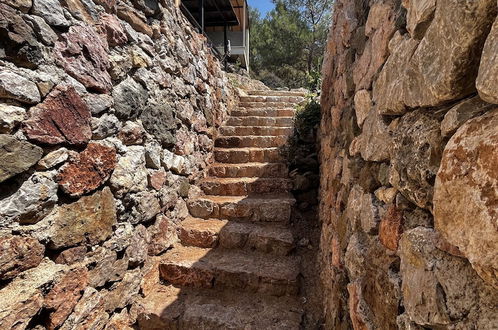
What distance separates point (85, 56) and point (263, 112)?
327 cm

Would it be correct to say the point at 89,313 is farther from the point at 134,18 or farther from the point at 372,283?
the point at 134,18

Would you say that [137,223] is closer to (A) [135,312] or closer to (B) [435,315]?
(A) [135,312]

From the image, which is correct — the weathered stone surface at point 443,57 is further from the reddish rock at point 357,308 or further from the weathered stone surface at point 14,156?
the weathered stone surface at point 14,156

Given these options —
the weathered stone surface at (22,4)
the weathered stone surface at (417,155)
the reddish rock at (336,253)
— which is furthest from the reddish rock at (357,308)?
the weathered stone surface at (22,4)

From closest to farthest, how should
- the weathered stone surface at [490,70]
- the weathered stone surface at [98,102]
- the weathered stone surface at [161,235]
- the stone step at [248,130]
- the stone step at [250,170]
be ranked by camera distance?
the weathered stone surface at [490,70], the weathered stone surface at [98,102], the weathered stone surface at [161,235], the stone step at [250,170], the stone step at [248,130]

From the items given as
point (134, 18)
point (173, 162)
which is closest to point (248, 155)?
point (173, 162)

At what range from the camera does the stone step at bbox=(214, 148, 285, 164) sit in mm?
3539

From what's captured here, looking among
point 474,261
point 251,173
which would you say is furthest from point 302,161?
point 474,261

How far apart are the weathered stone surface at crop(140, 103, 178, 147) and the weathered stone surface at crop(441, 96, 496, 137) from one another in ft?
6.52

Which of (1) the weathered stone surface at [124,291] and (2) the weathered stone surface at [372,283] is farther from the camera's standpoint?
(1) the weathered stone surface at [124,291]

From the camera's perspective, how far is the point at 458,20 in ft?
1.75

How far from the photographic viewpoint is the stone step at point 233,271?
2.11 m

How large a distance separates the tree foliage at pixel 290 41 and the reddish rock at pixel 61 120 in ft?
33.0

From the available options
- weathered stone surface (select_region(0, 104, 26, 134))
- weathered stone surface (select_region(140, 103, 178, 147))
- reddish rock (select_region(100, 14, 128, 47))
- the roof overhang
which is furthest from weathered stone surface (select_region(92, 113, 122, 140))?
the roof overhang
